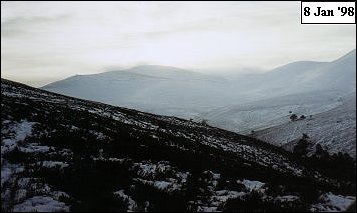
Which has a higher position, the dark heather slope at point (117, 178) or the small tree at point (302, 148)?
the dark heather slope at point (117, 178)

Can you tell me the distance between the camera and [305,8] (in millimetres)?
20422

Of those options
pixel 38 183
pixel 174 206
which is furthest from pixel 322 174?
pixel 38 183

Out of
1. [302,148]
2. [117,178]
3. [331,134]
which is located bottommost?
[302,148]

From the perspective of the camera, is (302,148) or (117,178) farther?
(302,148)

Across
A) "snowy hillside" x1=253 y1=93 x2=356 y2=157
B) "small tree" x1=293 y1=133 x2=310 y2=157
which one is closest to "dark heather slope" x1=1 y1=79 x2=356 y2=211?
"snowy hillside" x1=253 y1=93 x2=356 y2=157

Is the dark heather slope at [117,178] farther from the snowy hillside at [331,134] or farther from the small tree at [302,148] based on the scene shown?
the small tree at [302,148]

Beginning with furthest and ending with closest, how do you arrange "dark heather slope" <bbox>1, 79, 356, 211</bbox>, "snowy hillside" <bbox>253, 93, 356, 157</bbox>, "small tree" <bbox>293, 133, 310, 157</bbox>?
"small tree" <bbox>293, 133, 310, 157</bbox> → "snowy hillside" <bbox>253, 93, 356, 157</bbox> → "dark heather slope" <bbox>1, 79, 356, 211</bbox>

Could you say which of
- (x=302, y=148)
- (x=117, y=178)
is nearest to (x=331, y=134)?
(x=302, y=148)

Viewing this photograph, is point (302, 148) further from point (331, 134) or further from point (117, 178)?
point (117, 178)

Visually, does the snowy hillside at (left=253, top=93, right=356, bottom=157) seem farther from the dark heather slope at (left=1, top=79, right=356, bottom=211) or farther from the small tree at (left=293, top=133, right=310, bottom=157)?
the dark heather slope at (left=1, top=79, right=356, bottom=211)

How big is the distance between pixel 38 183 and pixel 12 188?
0.89 m

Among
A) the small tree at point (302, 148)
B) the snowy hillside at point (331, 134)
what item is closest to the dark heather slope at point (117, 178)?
the snowy hillside at point (331, 134)

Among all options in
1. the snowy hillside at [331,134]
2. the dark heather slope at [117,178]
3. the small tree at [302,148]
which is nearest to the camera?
the dark heather slope at [117,178]

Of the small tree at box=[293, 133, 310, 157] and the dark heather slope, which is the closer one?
the dark heather slope
